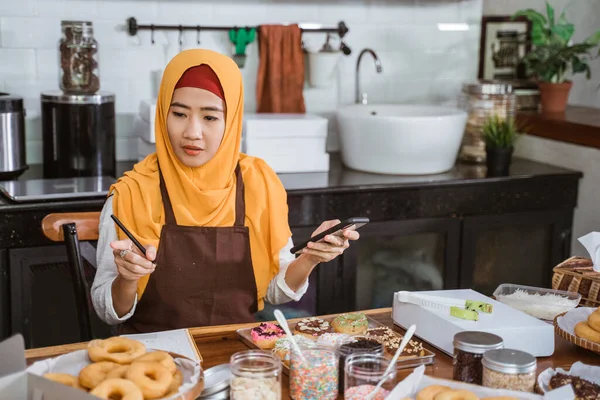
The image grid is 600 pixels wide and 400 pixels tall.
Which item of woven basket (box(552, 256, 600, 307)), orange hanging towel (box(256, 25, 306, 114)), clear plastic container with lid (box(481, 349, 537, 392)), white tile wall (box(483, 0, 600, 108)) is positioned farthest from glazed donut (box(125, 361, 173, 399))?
white tile wall (box(483, 0, 600, 108))

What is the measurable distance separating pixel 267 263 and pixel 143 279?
1.14 feet

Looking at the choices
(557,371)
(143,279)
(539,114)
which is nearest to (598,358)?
(557,371)

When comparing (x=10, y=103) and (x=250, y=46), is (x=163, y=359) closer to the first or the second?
(x=10, y=103)

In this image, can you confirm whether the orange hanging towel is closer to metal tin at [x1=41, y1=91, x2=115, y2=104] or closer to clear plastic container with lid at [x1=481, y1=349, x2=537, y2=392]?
metal tin at [x1=41, y1=91, x2=115, y2=104]

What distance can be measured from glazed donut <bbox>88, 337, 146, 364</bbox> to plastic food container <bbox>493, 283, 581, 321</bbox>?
939mm

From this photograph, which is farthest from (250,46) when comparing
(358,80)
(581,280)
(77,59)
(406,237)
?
(581,280)

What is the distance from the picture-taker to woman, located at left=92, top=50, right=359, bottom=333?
2.07 meters

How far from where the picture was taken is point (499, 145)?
3.34m

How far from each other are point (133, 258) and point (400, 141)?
5.57ft

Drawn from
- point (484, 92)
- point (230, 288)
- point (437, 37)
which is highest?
point (437, 37)

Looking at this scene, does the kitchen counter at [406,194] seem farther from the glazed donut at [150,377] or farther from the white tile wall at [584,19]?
the glazed donut at [150,377]

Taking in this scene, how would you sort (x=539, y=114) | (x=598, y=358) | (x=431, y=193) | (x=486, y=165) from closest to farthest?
1. (x=598, y=358)
2. (x=431, y=193)
3. (x=486, y=165)
4. (x=539, y=114)

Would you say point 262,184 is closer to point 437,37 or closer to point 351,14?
point 351,14

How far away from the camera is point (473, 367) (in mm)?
1479
